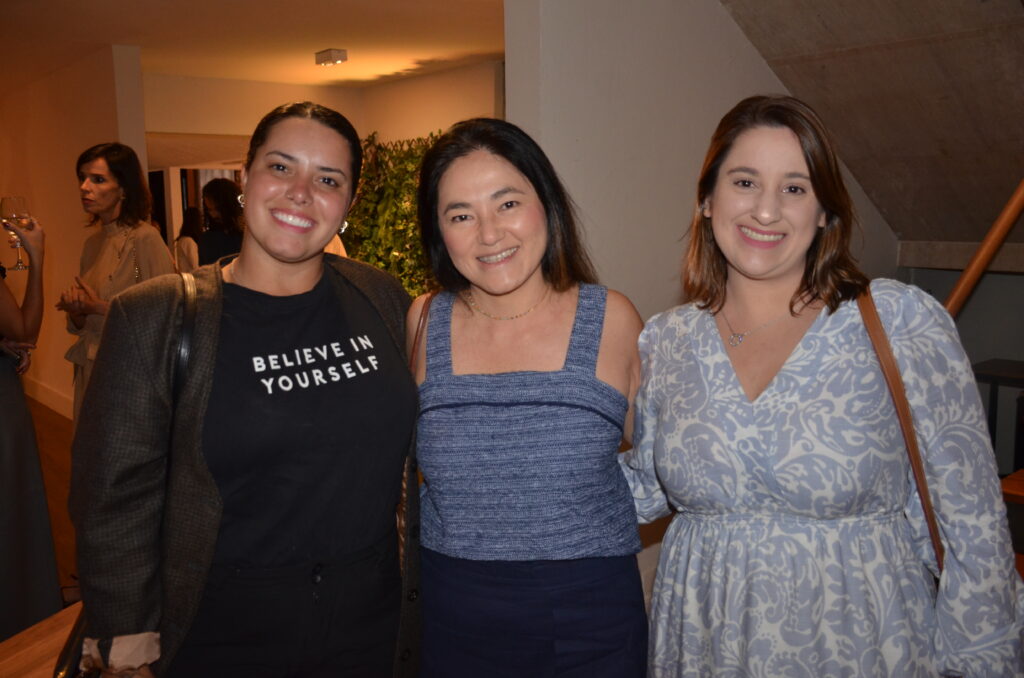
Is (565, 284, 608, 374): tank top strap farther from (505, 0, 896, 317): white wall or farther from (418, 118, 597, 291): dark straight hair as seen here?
(505, 0, 896, 317): white wall

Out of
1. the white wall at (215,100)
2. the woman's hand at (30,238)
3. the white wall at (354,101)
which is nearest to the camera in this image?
the woman's hand at (30,238)

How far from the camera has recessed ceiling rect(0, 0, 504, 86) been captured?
4.95 meters

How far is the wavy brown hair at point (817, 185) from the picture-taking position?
5.20 feet

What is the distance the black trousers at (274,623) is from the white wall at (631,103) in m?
1.81

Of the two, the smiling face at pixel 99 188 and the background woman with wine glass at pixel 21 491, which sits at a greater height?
the smiling face at pixel 99 188

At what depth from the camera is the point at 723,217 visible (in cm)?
167

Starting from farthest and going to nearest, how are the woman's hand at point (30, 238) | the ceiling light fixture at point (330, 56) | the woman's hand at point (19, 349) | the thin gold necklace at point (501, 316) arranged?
the ceiling light fixture at point (330, 56) < the woman's hand at point (30, 238) < the woman's hand at point (19, 349) < the thin gold necklace at point (501, 316)

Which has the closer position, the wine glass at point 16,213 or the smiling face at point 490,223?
the smiling face at point 490,223

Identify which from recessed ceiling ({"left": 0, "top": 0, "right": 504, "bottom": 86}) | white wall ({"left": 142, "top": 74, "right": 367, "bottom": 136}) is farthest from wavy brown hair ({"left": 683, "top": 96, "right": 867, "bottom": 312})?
white wall ({"left": 142, "top": 74, "right": 367, "bottom": 136})

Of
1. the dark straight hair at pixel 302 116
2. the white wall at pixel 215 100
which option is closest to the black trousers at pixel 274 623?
the dark straight hair at pixel 302 116

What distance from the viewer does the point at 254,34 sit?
575 centimetres

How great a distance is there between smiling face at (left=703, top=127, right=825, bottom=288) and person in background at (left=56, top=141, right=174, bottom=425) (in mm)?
2871

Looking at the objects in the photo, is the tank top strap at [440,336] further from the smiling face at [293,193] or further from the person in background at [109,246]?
the person in background at [109,246]

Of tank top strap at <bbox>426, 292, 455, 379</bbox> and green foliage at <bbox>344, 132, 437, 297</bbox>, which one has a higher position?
green foliage at <bbox>344, 132, 437, 297</bbox>
